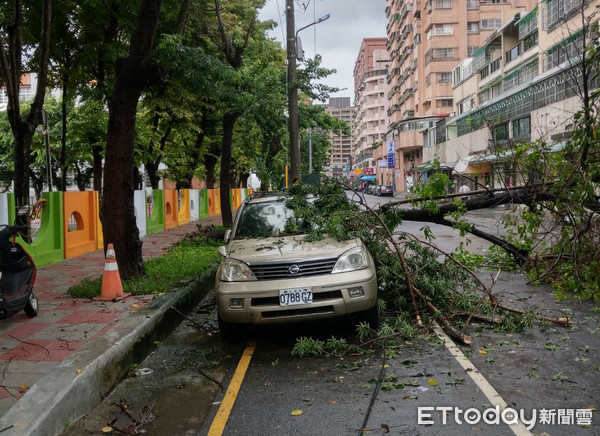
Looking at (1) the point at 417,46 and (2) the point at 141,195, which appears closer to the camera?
(2) the point at 141,195

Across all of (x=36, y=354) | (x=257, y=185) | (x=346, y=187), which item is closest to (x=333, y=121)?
(x=346, y=187)

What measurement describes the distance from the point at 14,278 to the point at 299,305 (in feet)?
11.3

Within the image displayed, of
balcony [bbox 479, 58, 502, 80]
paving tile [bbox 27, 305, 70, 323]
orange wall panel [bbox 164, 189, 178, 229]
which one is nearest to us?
paving tile [bbox 27, 305, 70, 323]

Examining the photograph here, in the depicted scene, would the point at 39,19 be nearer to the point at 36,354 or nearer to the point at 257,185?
the point at 36,354

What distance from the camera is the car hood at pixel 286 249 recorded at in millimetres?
5672

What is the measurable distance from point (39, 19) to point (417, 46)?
197 ft

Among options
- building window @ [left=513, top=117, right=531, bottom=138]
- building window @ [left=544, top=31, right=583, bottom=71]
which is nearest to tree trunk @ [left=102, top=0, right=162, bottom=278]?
building window @ [left=544, top=31, right=583, bottom=71]

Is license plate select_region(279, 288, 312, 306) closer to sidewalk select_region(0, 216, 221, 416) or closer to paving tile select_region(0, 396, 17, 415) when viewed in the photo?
sidewalk select_region(0, 216, 221, 416)

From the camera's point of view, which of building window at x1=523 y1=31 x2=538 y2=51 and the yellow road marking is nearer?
the yellow road marking

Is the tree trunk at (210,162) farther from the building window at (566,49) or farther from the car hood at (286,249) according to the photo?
the car hood at (286,249)

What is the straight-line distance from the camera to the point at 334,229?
630 centimetres

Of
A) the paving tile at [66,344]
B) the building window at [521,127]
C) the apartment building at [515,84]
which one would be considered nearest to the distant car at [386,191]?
the apartment building at [515,84]

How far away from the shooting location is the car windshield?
6676mm

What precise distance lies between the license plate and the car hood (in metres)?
0.36
